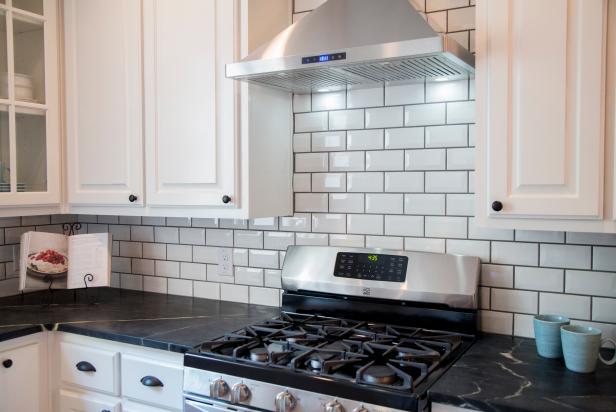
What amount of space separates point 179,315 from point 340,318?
2.13 feet

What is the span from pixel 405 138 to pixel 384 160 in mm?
117

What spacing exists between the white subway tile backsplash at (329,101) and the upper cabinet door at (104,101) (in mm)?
718

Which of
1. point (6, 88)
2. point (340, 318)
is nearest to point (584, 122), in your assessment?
point (340, 318)

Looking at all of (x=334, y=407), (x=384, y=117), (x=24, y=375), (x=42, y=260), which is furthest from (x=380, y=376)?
(x=42, y=260)

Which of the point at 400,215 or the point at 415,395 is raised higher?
the point at 400,215

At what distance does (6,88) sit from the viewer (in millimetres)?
2383

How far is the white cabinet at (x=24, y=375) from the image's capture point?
2.07 metres

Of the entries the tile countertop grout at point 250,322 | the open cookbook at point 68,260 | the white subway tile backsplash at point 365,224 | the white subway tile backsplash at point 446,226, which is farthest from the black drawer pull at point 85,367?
the white subway tile backsplash at point 446,226

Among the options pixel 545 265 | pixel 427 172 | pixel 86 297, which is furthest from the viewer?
pixel 86 297

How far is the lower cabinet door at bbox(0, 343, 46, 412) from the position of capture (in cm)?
207

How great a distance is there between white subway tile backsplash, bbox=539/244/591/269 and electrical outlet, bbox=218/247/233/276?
50.6 inches

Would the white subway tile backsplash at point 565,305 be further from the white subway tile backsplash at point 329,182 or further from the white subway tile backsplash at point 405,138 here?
the white subway tile backsplash at point 329,182

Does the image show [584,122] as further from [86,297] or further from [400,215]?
[86,297]

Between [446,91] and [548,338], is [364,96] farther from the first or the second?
[548,338]
